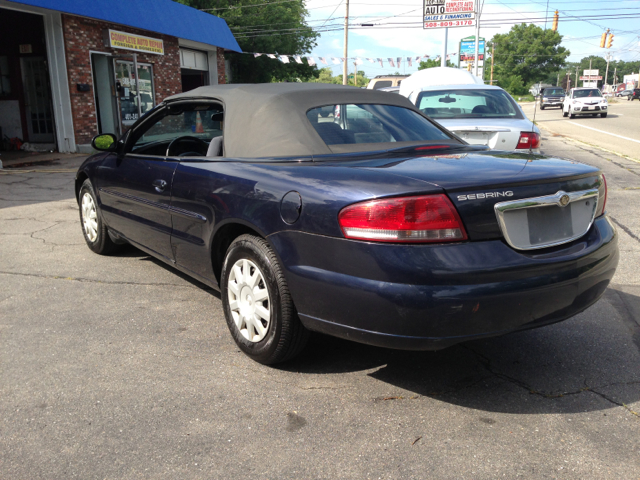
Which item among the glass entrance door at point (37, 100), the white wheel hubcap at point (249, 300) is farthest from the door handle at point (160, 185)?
the glass entrance door at point (37, 100)

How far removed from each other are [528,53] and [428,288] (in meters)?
105

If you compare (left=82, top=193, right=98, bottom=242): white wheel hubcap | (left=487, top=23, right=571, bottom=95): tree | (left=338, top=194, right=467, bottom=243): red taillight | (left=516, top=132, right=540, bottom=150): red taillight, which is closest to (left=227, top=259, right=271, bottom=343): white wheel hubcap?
(left=338, top=194, right=467, bottom=243): red taillight

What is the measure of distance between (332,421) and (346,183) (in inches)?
44.1

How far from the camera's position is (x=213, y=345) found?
11.6 ft

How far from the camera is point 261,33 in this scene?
38469 millimetres

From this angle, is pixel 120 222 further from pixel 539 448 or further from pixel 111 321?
pixel 539 448

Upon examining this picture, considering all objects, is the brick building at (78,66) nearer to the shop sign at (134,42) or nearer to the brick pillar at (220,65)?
the shop sign at (134,42)

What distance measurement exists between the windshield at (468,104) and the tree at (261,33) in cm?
2974

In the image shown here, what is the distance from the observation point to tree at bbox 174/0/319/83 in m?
37.4

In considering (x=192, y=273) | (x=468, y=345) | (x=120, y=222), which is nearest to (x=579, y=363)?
(x=468, y=345)

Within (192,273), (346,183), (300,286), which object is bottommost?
(192,273)

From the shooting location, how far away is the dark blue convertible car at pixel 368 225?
2.52m

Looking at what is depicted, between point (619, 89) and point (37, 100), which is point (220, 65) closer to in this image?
point (37, 100)

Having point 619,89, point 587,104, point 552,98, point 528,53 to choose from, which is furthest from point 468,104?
point 619,89
